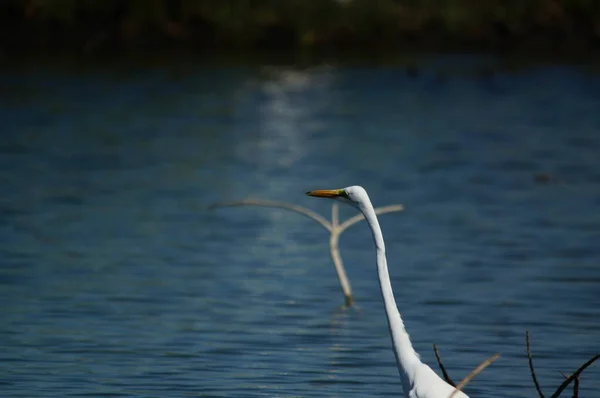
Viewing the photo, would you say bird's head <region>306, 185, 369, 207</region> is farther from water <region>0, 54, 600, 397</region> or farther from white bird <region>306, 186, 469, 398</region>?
water <region>0, 54, 600, 397</region>

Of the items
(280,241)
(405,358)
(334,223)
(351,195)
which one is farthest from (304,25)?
(405,358)

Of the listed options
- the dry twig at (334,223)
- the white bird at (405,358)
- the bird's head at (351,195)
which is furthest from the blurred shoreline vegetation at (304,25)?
the white bird at (405,358)

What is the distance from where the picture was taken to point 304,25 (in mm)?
40625

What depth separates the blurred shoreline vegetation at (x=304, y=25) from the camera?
40.2 metres

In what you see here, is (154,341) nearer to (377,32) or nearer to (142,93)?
(142,93)

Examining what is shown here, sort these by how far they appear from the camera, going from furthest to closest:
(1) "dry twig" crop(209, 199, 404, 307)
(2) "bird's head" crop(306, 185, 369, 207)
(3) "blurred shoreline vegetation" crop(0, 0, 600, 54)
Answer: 1. (3) "blurred shoreline vegetation" crop(0, 0, 600, 54)
2. (1) "dry twig" crop(209, 199, 404, 307)
3. (2) "bird's head" crop(306, 185, 369, 207)

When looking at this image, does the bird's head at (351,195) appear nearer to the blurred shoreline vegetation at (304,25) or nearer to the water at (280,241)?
the water at (280,241)

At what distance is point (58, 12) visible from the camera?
3916 centimetres

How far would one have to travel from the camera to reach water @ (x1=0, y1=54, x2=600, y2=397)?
1035 cm

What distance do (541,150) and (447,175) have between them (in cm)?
316

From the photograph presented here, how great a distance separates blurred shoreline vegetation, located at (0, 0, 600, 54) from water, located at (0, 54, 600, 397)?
323 inches

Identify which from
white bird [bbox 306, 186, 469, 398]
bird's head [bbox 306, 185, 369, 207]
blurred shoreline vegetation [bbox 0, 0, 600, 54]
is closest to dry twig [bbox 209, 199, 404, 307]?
bird's head [bbox 306, 185, 369, 207]

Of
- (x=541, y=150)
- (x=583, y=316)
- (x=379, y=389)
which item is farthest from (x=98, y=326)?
(x=541, y=150)

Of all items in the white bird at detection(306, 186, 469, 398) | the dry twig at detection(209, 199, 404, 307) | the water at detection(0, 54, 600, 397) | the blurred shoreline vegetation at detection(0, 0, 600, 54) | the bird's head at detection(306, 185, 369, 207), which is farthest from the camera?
the blurred shoreline vegetation at detection(0, 0, 600, 54)
